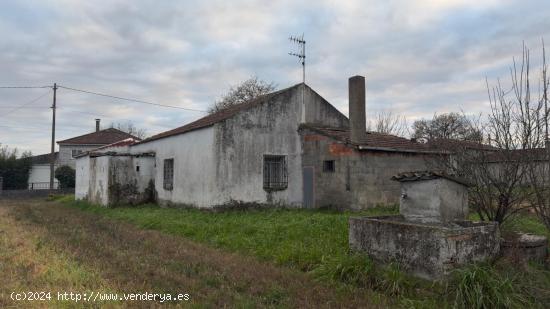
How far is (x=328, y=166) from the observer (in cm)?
1560

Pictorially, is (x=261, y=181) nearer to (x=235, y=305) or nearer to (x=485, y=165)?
(x=485, y=165)

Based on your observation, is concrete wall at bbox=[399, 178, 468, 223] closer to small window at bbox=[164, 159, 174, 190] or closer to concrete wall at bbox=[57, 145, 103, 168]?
small window at bbox=[164, 159, 174, 190]

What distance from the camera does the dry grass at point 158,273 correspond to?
5773 mm

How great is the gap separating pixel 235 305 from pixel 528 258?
4564 millimetres

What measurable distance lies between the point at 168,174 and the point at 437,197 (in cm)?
1370

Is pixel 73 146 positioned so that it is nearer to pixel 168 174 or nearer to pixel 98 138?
A: pixel 98 138

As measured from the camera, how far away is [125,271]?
22.7 ft

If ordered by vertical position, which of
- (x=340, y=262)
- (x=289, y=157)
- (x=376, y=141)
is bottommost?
(x=340, y=262)

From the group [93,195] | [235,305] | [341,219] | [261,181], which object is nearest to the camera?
[235,305]

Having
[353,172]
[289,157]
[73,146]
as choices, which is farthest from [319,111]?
[73,146]

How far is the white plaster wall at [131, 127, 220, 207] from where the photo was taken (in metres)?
15.2

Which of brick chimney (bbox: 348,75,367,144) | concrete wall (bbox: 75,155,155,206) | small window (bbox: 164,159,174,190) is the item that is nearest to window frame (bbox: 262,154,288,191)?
brick chimney (bbox: 348,75,367,144)

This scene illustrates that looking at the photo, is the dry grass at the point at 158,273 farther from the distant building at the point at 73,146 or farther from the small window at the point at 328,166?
the distant building at the point at 73,146

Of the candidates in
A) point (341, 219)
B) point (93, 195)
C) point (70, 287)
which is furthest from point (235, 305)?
point (93, 195)
